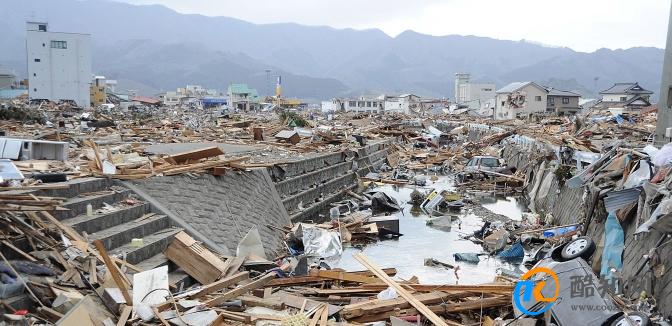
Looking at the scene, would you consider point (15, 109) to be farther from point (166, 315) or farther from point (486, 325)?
point (486, 325)

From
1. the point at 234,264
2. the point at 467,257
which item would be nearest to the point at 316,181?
the point at 467,257

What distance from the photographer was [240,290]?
22.6ft

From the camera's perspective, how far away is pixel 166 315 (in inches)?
229

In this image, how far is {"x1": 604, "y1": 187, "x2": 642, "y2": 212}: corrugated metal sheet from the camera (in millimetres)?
8844

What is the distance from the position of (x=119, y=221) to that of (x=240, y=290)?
3.02 m

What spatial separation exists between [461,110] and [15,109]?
59887 millimetres

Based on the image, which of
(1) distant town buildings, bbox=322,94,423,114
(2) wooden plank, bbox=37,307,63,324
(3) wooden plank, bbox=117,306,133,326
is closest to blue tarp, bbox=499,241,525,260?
(3) wooden plank, bbox=117,306,133,326

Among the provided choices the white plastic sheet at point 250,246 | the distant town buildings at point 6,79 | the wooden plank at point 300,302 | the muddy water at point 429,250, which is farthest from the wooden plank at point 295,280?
the distant town buildings at point 6,79

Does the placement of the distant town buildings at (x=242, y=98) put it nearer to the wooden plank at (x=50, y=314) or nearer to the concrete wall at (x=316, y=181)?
the concrete wall at (x=316, y=181)

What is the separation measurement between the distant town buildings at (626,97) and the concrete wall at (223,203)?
137 feet

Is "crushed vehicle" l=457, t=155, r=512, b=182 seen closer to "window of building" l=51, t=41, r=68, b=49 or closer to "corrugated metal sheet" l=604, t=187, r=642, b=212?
"corrugated metal sheet" l=604, t=187, r=642, b=212

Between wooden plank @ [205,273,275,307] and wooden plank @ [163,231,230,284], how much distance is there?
2.70ft

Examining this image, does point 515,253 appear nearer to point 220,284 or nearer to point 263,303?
point 263,303

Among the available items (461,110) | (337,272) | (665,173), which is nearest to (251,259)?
(337,272)
